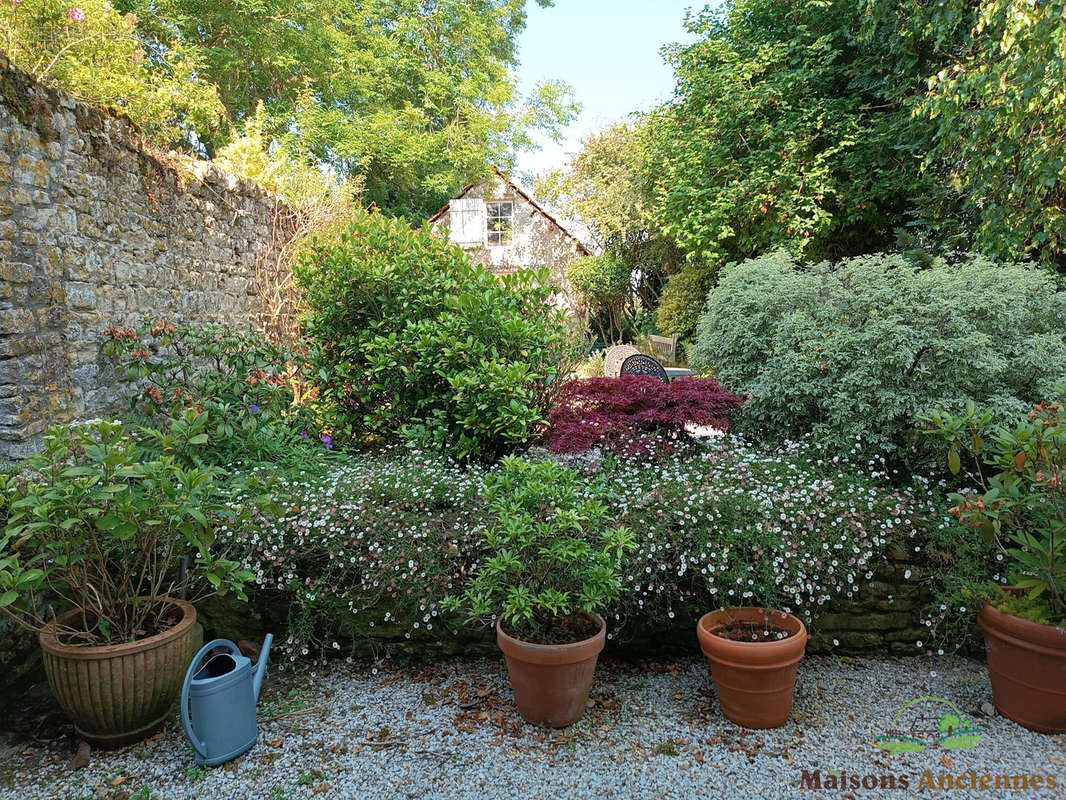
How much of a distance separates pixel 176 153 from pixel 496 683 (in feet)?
16.6

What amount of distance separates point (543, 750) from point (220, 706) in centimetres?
126

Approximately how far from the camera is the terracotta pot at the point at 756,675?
2.54 meters

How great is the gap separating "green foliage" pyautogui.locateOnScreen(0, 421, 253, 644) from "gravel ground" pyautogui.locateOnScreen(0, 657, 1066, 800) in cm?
54

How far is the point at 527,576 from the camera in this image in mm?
2734

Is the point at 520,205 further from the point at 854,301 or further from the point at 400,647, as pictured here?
the point at 400,647

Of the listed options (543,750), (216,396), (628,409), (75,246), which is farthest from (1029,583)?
(75,246)

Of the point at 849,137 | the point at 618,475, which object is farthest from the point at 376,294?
the point at 849,137

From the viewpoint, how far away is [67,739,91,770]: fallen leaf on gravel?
2445 millimetres

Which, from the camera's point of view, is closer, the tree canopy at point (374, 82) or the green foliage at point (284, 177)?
the green foliage at point (284, 177)

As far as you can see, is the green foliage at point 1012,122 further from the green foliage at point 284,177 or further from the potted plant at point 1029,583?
the green foliage at point 284,177

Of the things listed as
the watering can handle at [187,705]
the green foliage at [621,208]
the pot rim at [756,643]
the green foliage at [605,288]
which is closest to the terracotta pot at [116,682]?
the watering can handle at [187,705]

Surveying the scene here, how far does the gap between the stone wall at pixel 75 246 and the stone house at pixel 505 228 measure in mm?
12269
